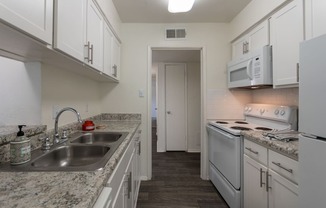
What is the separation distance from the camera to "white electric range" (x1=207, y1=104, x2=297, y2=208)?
187 centimetres

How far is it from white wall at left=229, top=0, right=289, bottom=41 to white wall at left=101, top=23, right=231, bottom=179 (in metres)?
0.21

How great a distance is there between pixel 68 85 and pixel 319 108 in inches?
76.3

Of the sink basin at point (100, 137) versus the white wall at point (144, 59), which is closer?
the sink basin at point (100, 137)

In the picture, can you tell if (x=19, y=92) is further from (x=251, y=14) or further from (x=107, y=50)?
(x=251, y=14)

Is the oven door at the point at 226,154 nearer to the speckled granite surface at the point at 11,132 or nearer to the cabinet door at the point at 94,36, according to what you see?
the cabinet door at the point at 94,36

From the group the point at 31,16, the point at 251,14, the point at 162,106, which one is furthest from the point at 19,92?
the point at 162,106

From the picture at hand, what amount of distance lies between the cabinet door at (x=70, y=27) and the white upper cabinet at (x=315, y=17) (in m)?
1.68

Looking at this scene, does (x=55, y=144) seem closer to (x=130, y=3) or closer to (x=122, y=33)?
(x=130, y=3)

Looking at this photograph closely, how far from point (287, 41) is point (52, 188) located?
6.59 feet

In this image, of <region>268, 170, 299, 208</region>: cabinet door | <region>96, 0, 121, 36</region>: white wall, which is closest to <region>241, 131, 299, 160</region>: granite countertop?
<region>268, 170, 299, 208</region>: cabinet door

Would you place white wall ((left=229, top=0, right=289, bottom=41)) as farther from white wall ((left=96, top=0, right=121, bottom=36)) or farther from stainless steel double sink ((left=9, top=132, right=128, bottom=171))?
stainless steel double sink ((left=9, top=132, right=128, bottom=171))

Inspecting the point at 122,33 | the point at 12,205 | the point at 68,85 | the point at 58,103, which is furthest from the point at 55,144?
the point at 122,33

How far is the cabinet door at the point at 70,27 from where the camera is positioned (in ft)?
3.16

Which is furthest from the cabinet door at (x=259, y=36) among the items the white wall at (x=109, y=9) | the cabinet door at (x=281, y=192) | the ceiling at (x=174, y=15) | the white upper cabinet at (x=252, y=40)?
the white wall at (x=109, y=9)
